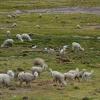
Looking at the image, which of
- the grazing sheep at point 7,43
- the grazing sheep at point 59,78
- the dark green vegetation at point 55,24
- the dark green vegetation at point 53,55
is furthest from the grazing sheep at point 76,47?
the grazing sheep at point 59,78

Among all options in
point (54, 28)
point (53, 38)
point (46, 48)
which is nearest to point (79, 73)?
point (46, 48)

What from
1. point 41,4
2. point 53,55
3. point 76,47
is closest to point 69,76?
point 53,55

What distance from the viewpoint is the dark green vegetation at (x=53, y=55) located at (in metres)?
29.6

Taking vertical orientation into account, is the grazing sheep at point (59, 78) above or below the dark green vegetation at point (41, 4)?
below

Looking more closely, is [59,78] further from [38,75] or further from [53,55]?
[53,55]

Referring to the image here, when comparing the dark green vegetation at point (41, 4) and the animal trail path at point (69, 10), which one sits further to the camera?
the dark green vegetation at point (41, 4)

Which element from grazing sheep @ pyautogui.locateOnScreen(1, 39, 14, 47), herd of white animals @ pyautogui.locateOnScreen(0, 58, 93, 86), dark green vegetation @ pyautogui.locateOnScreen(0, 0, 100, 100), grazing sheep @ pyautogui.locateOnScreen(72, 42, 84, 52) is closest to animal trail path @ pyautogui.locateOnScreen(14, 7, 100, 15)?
dark green vegetation @ pyautogui.locateOnScreen(0, 0, 100, 100)

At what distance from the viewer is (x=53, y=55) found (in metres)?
45.6

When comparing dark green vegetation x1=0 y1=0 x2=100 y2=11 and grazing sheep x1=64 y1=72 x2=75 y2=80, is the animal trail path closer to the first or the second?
dark green vegetation x1=0 y1=0 x2=100 y2=11

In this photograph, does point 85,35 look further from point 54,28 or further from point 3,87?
point 3,87

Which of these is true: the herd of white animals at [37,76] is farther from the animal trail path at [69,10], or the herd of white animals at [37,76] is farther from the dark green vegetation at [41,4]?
the dark green vegetation at [41,4]

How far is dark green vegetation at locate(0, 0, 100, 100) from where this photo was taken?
97.2 ft

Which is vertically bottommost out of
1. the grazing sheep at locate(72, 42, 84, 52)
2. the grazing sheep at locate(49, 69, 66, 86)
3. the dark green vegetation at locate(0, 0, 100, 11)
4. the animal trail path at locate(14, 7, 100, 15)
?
the grazing sheep at locate(49, 69, 66, 86)

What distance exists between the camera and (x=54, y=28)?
209 ft
